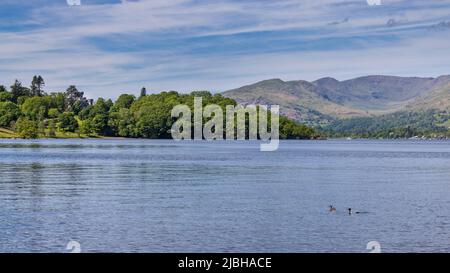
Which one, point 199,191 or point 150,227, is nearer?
point 150,227

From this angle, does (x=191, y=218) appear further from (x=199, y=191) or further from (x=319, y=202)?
(x=199, y=191)

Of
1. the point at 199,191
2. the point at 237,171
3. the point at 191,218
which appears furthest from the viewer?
the point at 237,171

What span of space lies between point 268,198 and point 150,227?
60.9ft

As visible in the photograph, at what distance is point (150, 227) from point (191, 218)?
177 inches

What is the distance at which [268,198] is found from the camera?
59.2m

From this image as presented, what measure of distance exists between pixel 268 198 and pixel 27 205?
19915 millimetres

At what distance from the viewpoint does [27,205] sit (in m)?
52.0

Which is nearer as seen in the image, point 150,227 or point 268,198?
point 150,227
